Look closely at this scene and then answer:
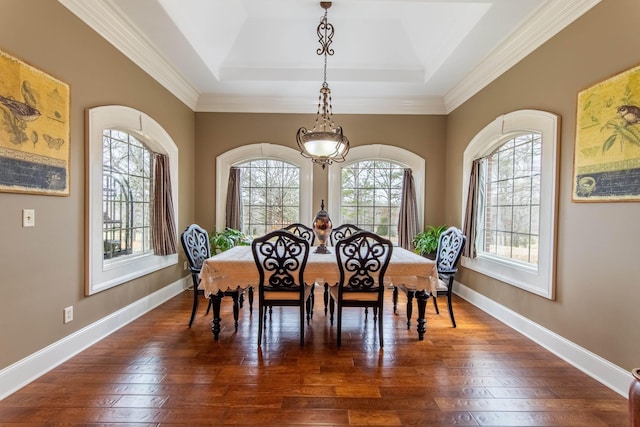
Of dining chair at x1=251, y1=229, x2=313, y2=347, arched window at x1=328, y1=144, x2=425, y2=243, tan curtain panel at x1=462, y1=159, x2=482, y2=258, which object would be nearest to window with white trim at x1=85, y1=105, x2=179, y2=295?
dining chair at x1=251, y1=229, x2=313, y2=347

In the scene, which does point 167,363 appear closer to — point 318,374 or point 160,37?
point 318,374

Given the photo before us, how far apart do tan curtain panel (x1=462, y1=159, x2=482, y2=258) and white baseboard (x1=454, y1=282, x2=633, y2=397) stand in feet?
2.07

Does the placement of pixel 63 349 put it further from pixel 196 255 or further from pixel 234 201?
pixel 234 201

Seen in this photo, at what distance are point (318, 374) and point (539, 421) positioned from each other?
1.39 m

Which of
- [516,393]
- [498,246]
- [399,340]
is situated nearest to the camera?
[516,393]

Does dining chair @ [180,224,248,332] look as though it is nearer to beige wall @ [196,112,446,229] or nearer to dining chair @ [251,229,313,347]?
dining chair @ [251,229,313,347]

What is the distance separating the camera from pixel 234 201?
5090 mm

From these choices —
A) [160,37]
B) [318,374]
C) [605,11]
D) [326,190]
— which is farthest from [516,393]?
[160,37]

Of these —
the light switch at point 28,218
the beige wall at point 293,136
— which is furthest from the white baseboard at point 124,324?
the beige wall at point 293,136

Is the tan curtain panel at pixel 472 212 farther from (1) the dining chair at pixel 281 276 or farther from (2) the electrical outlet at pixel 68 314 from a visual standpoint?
(2) the electrical outlet at pixel 68 314

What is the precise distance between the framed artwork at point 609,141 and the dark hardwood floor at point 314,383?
139cm

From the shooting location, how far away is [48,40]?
2.26 metres

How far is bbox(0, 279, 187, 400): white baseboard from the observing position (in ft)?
6.68

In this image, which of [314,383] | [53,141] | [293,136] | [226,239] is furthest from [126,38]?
[314,383]
